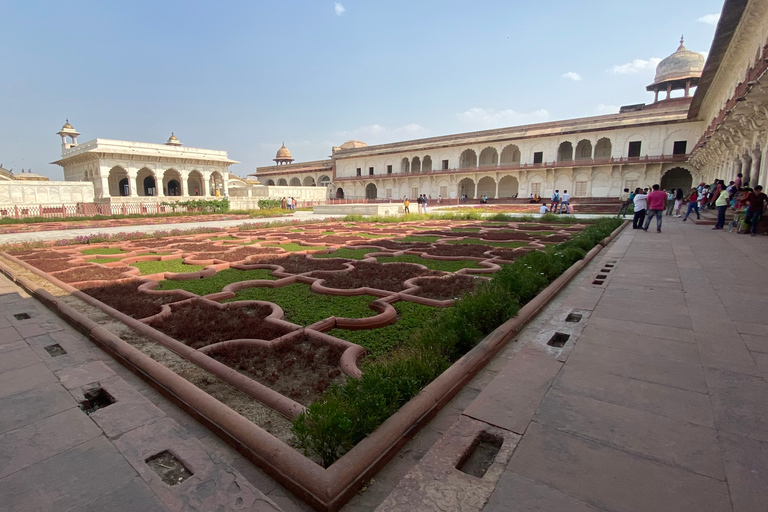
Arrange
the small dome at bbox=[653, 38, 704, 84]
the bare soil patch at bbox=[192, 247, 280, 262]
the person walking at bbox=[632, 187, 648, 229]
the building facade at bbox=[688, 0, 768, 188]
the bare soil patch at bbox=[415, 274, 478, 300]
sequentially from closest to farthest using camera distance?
the bare soil patch at bbox=[415, 274, 478, 300] < the bare soil patch at bbox=[192, 247, 280, 262] < the building facade at bbox=[688, 0, 768, 188] < the person walking at bbox=[632, 187, 648, 229] < the small dome at bbox=[653, 38, 704, 84]

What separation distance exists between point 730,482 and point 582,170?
3370 cm

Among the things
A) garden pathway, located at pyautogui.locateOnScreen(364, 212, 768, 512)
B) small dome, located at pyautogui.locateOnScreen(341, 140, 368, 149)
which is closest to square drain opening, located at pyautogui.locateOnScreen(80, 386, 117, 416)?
garden pathway, located at pyautogui.locateOnScreen(364, 212, 768, 512)

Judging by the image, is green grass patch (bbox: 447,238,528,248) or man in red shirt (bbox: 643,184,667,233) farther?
man in red shirt (bbox: 643,184,667,233)

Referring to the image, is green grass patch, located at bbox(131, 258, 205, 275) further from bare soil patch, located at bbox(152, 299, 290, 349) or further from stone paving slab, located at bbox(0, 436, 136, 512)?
stone paving slab, located at bbox(0, 436, 136, 512)

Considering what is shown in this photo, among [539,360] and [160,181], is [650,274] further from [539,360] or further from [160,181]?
[160,181]

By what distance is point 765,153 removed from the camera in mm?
10539

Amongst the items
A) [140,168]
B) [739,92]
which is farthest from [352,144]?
[739,92]

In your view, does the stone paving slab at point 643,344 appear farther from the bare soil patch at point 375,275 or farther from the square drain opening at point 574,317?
the bare soil patch at point 375,275

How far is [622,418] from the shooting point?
5.75ft

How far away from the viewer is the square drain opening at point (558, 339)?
269 cm

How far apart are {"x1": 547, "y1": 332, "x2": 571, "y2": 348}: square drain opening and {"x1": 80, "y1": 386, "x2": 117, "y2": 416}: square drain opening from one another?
2.69 metres

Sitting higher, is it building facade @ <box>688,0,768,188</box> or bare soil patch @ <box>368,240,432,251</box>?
building facade @ <box>688,0,768,188</box>

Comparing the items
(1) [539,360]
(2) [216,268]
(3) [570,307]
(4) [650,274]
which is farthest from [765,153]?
(2) [216,268]

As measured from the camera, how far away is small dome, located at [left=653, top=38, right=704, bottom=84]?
29.6m
